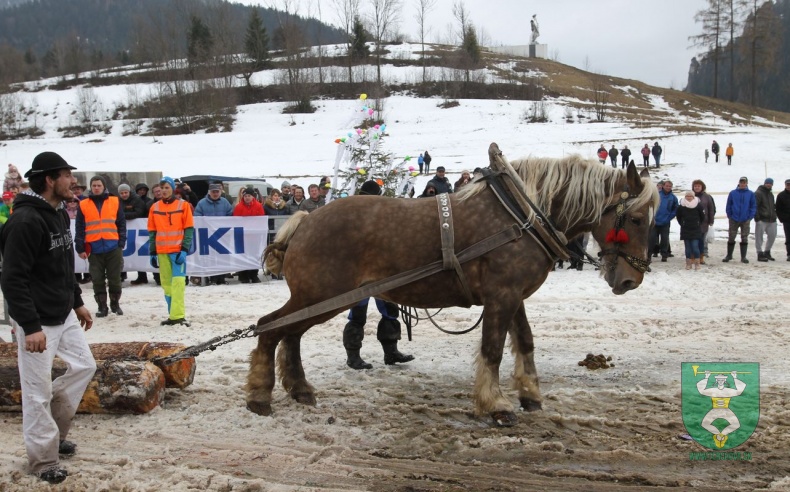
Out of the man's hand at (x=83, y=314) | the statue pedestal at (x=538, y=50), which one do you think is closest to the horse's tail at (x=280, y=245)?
the man's hand at (x=83, y=314)

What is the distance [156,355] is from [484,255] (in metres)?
2.92

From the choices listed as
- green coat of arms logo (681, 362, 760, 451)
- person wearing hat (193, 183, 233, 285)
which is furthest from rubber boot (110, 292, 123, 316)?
green coat of arms logo (681, 362, 760, 451)

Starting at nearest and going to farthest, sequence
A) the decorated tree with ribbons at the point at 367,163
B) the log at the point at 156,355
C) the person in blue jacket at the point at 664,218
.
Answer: the log at the point at 156,355 → the decorated tree with ribbons at the point at 367,163 → the person in blue jacket at the point at 664,218

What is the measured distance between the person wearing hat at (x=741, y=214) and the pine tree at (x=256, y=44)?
62.5m

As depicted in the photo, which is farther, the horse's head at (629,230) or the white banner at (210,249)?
the white banner at (210,249)

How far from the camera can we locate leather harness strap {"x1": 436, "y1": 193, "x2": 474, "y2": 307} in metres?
4.61

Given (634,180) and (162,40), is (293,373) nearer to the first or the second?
(634,180)

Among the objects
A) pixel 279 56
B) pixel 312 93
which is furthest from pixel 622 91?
pixel 279 56

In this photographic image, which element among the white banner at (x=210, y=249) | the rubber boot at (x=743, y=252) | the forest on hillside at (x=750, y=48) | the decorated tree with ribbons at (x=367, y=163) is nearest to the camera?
the decorated tree with ribbons at (x=367, y=163)

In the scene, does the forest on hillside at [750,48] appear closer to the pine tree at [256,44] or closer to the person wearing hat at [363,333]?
the pine tree at [256,44]

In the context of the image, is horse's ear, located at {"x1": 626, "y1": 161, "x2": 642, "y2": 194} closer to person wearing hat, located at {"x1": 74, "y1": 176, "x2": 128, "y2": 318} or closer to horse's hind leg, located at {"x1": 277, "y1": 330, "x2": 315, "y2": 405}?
horse's hind leg, located at {"x1": 277, "y1": 330, "x2": 315, "y2": 405}

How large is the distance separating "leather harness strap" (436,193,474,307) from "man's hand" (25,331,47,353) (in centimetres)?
261

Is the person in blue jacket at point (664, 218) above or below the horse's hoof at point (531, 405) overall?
above

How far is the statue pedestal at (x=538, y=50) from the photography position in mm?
91000
